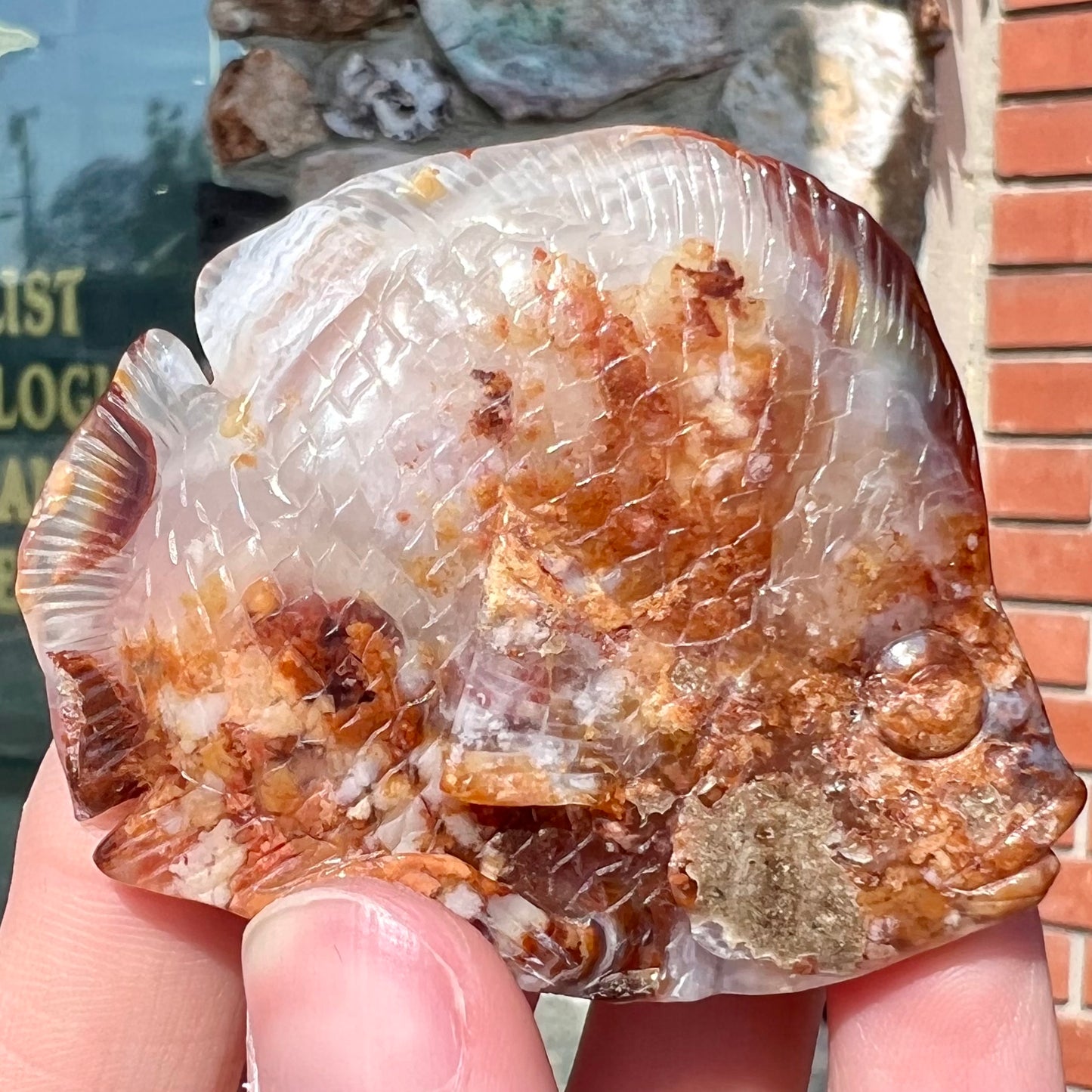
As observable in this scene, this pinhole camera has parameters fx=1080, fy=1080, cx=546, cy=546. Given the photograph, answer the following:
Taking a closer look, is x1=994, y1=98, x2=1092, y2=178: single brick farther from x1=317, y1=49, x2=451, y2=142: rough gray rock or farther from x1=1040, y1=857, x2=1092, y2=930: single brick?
x1=1040, y1=857, x2=1092, y2=930: single brick

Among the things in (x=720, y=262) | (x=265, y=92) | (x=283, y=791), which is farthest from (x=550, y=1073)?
(x=265, y=92)

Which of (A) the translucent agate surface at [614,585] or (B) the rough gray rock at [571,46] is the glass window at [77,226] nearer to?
(B) the rough gray rock at [571,46]

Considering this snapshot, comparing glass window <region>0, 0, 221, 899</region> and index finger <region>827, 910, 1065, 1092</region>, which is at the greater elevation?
glass window <region>0, 0, 221, 899</region>

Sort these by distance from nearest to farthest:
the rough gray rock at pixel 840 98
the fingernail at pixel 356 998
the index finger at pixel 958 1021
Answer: the fingernail at pixel 356 998 → the index finger at pixel 958 1021 → the rough gray rock at pixel 840 98

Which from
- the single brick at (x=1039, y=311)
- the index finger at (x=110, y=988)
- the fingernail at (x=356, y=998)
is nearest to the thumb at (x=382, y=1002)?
the fingernail at (x=356, y=998)

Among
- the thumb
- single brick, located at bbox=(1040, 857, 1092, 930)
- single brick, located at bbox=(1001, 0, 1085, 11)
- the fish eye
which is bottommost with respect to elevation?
single brick, located at bbox=(1040, 857, 1092, 930)

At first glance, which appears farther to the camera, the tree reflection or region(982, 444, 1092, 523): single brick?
the tree reflection

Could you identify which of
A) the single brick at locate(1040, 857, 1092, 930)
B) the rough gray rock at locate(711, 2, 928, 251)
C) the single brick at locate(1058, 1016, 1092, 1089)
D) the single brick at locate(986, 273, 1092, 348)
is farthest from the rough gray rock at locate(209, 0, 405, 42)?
the single brick at locate(1058, 1016, 1092, 1089)
